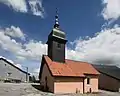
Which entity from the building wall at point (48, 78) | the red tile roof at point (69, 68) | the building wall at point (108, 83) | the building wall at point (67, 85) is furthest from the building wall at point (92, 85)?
the building wall at point (48, 78)

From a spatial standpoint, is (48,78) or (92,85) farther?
(92,85)

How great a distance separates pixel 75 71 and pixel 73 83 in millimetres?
2230

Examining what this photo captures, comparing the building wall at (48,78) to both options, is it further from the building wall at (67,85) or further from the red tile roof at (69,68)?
the red tile roof at (69,68)

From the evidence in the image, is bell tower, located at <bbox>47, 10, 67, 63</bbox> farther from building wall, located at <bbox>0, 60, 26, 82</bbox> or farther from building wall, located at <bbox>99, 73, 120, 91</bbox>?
building wall, located at <bbox>0, 60, 26, 82</bbox>

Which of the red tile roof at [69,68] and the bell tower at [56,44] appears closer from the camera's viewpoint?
the red tile roof at [69,68]

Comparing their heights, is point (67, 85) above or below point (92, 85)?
above

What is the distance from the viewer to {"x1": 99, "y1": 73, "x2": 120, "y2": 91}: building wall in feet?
126

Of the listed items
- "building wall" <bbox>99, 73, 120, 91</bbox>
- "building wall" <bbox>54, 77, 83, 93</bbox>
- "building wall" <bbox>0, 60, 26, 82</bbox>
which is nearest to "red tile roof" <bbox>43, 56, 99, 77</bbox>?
"building wall" <bbox>54, 77, 83, 93</bbox>

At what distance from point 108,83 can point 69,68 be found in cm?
1189

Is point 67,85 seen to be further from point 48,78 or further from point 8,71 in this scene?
point 8,71

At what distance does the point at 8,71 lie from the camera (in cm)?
4809

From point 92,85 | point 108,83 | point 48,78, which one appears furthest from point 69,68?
point 108,83

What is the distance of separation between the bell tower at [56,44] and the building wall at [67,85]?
3.59 meters

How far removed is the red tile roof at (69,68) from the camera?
29.4m
